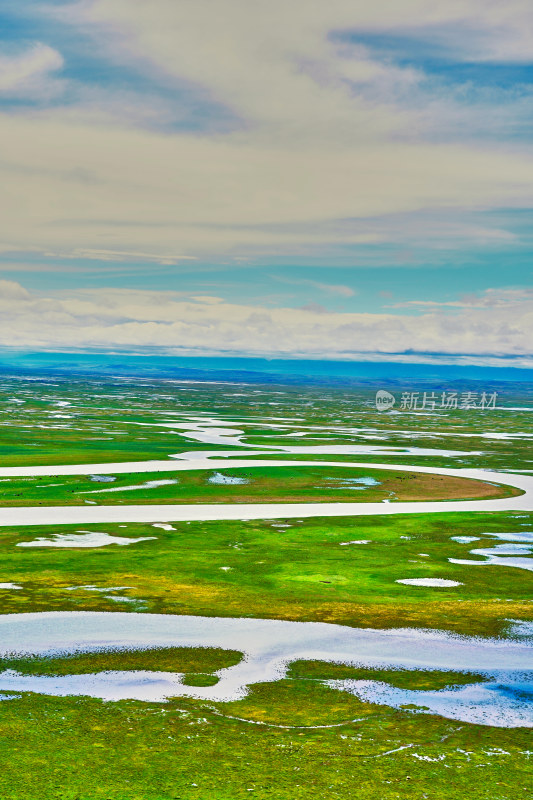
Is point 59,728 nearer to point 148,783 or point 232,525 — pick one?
point 148,783

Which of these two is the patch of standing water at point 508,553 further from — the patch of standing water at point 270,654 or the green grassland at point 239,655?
the patch of standing water at point 270,654

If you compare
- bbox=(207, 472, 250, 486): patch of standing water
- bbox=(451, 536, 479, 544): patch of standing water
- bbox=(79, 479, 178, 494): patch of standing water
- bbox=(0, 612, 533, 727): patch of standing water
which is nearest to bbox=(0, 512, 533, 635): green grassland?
bbox=(451, 536, 479, 544): patch of standing water

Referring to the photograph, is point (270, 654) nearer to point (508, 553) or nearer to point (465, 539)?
point (508, 553)

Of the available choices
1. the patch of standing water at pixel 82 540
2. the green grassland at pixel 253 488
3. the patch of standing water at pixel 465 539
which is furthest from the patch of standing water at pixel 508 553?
the patch of standing water at pixel 82 540

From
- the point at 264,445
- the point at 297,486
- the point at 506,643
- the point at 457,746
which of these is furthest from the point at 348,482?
the point at 457,746

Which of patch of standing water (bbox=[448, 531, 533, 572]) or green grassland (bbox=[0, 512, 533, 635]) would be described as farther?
patch of standing water (bbox=[448, 531, 533, 572])

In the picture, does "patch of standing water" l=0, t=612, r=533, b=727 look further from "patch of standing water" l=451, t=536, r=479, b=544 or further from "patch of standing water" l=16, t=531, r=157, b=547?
"patch of standing water" l=451, t=536, r=479, b=544
